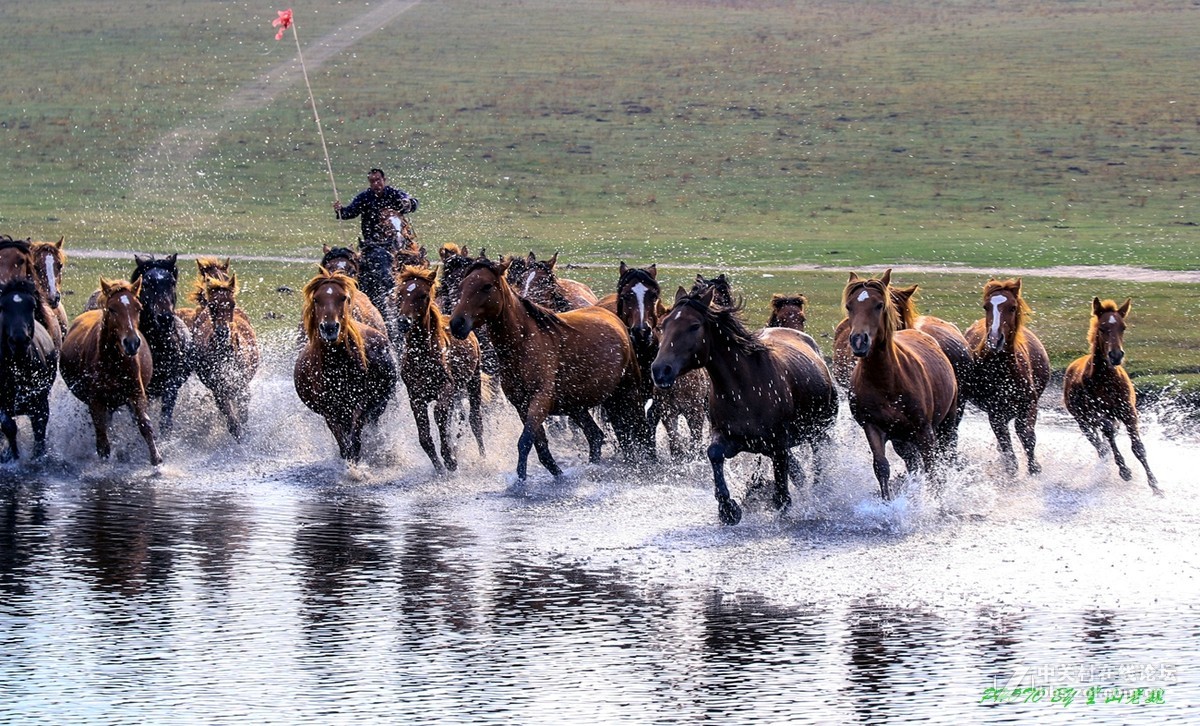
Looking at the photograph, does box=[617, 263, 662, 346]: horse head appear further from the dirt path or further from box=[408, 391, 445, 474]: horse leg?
the dirt path

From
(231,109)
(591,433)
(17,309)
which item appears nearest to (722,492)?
(591,433)

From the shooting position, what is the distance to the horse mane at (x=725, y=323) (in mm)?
10547

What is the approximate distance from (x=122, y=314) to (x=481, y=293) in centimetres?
256

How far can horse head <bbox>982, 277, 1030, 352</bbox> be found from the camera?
11914 millimetres

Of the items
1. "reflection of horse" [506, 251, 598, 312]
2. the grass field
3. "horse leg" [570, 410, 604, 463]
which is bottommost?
"horse leg" [570, 410, 604, 463]

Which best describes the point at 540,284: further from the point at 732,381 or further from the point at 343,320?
the point at 732,381

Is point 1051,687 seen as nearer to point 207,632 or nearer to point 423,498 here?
point 207,632

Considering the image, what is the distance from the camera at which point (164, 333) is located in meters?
13.5

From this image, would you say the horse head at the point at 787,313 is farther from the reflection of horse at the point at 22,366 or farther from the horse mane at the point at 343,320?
the reflection of horse at the point at 22,366

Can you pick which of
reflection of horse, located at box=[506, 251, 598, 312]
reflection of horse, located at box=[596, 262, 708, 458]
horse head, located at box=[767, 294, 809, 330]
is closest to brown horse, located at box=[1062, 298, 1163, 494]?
horse head, located at box=[767, 294, 809, 330]

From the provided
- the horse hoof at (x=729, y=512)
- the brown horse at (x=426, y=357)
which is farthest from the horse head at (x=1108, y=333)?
the brown horse at (x=426, y=357)

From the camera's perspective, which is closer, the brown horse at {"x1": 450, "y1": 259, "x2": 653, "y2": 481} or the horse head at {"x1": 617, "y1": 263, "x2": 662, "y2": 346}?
the brown horse at {"x1": 450, "y1": 259, "x2": 653, "y2": 481}

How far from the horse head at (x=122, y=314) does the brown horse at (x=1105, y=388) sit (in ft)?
21.5

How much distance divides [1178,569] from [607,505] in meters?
3.62
